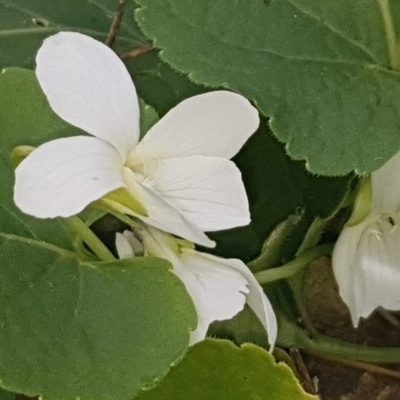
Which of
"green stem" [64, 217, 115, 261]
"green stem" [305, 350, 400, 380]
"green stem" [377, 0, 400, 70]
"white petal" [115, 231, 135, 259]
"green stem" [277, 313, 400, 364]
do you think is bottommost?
"green stem" [305, 350, 400, 380]

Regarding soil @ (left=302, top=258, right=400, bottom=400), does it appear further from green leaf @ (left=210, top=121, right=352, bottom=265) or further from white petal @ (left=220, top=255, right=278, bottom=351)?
white petal @ (left=220, top=255, right=278, bottom=351)

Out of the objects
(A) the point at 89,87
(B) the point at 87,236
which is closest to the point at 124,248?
(B) the point at 87,236

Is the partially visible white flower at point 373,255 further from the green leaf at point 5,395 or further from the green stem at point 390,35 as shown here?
the green leaf at point 5,395

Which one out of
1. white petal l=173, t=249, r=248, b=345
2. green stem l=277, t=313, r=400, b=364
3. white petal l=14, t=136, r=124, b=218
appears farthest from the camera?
green stem l=277, t=313, r=400, b=364

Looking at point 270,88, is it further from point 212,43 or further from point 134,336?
point 134,336

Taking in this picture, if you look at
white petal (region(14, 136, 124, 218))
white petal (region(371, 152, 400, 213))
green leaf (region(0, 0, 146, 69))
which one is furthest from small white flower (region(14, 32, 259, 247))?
green leaf (region(0, 0, 146, 69))

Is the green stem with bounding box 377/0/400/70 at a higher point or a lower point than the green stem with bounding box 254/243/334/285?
higher

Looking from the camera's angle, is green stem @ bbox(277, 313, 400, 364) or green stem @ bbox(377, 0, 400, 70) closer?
green stem @ bbox(377, 0, 400, 70)

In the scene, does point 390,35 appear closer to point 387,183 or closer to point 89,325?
point 387,183

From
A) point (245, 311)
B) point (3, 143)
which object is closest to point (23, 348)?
point (3, 143)
